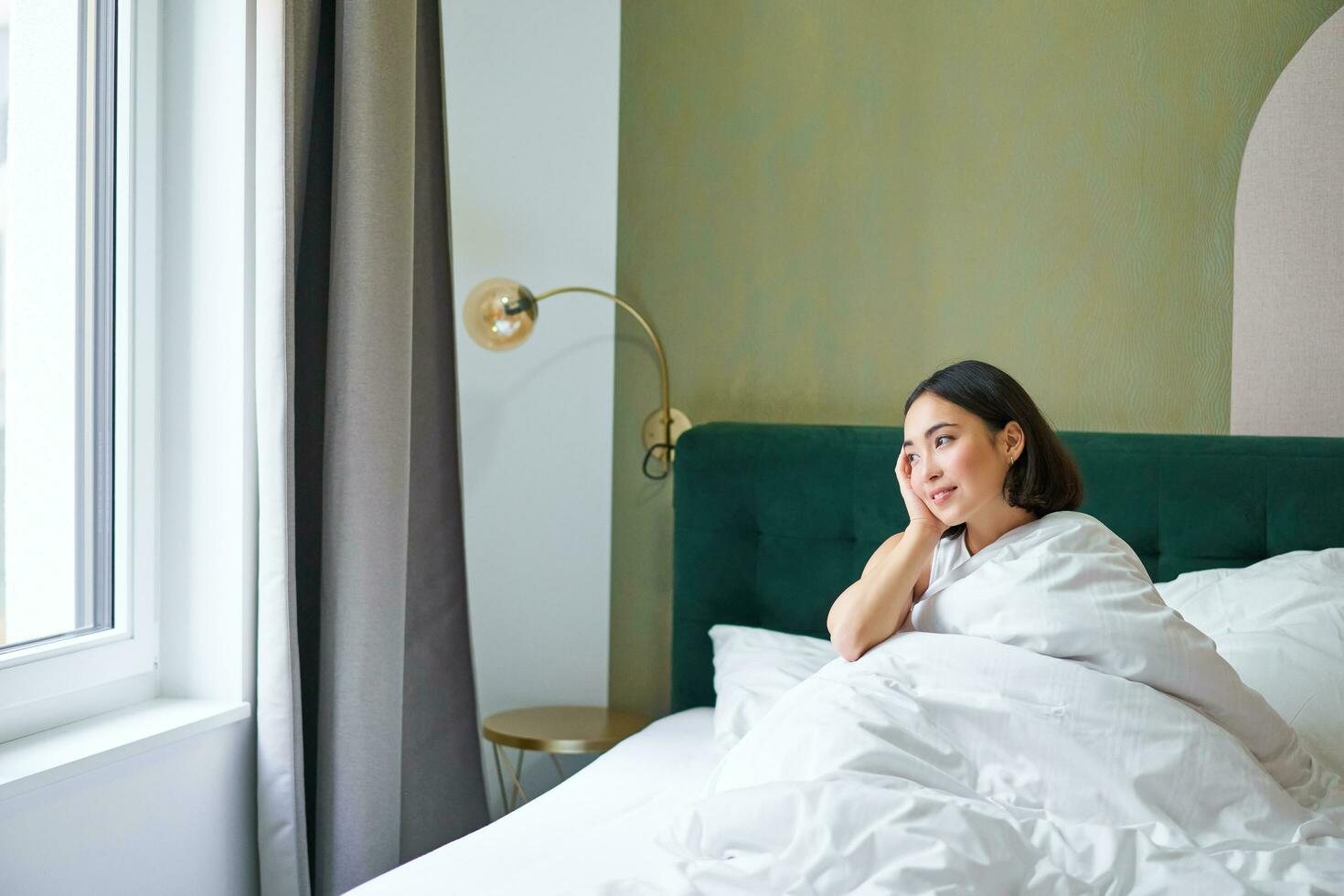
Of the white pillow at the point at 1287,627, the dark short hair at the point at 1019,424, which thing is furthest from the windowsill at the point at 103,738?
the white pillow at the point at 1287,627

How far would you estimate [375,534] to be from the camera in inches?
75.2

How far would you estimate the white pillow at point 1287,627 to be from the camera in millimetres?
1617

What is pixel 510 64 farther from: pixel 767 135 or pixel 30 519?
pixel 30 519

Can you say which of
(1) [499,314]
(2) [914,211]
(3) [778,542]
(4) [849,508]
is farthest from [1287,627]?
(1) [499,314]

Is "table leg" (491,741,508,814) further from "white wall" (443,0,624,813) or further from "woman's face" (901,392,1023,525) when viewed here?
"woman's face" (901,392,1023,525)

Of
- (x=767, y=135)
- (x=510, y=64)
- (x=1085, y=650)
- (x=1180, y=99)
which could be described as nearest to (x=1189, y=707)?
(x=1085, y=650)

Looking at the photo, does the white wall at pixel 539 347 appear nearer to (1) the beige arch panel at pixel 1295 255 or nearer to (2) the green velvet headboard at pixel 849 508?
(2) the green velvet headboard at pixel 849 508

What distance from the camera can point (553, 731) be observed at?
2.37 m

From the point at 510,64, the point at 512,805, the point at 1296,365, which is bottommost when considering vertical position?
the point at 512,805

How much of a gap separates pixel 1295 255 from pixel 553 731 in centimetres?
A: 182

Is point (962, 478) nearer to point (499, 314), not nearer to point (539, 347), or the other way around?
point (499, 314)

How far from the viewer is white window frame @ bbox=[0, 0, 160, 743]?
1789 millimetres

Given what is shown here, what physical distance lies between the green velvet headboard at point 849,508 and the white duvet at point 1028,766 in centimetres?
59

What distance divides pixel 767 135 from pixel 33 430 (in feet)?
5.42
